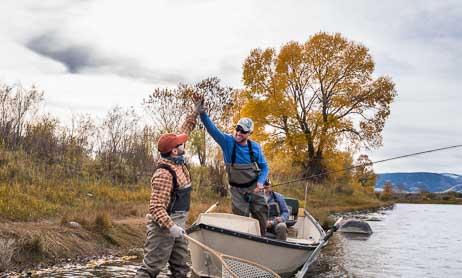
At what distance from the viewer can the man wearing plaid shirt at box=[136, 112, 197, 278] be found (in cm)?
574

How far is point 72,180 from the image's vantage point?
14.0 meters

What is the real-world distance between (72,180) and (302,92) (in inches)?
851

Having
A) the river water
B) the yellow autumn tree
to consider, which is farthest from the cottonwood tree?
the river water

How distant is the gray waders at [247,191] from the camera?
27.1ft

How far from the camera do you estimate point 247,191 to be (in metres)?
8.34

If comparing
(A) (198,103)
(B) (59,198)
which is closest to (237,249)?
(A) (198,103)

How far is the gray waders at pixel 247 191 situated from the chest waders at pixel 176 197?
7.24ft

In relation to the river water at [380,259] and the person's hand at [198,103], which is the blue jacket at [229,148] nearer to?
the person's hand at [198,103]

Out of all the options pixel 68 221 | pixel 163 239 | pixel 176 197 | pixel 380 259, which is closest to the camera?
pixel 163 239

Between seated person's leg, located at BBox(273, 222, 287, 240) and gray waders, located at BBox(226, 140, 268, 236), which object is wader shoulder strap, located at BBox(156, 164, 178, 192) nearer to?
gray waders, located at BBox(226, 140, 268, 236)

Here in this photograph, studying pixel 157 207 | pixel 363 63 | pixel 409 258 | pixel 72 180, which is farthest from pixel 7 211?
pixel 363 63

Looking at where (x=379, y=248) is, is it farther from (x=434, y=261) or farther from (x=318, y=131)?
(x=318, y=131)

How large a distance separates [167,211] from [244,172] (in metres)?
2.42

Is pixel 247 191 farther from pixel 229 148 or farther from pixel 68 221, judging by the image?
pixel 68 221
